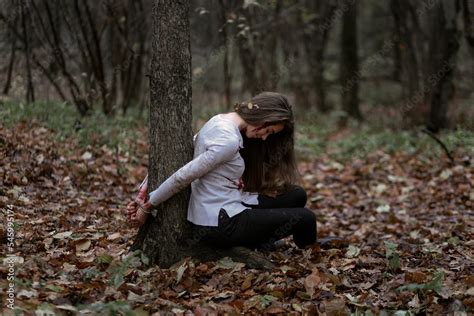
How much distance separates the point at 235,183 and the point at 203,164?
0.41m

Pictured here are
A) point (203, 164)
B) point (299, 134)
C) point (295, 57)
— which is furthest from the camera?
point (295, 57)

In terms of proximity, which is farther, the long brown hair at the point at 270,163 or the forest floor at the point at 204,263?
the long brown hair at the point at 270,163

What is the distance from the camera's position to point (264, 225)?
3.89 meters

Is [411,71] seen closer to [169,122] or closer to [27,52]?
[27,52]

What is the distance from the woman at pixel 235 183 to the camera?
3.63 m

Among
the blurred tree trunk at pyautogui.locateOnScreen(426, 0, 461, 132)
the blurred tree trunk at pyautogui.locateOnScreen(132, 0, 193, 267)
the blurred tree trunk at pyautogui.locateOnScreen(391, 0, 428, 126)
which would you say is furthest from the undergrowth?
the blurred tree trunk at pyautogui.locateOnScreen(132, 0, 193, 267)

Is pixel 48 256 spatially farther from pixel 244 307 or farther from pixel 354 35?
pixel 354 35

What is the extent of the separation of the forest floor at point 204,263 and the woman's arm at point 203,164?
19.3 inches

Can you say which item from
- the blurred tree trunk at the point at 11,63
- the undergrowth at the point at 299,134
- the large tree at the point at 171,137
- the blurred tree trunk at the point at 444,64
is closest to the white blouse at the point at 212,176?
the large tree at the point at 171,137

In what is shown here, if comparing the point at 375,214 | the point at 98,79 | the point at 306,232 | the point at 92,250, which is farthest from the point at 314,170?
the point at 92,250

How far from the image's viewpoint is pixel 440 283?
3.24 m

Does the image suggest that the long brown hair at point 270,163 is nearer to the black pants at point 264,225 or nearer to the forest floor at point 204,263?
the black pants at point 264,225

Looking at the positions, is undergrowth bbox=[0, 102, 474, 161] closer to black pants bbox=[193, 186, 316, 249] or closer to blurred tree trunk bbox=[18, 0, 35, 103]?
blurred tree trunk bbox=[18, 0, 35, 103]

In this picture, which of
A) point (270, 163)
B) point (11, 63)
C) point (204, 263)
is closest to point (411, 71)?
point (11, 63)
